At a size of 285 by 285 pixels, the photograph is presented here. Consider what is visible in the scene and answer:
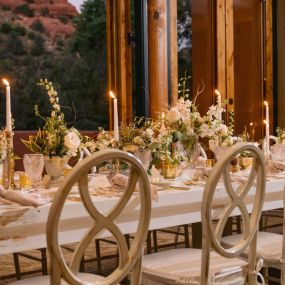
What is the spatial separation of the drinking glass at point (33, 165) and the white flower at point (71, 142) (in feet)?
0.40

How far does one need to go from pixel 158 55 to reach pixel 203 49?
3.94 ft

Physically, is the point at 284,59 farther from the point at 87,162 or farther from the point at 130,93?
the point at 87,162

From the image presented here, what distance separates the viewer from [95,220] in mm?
1566

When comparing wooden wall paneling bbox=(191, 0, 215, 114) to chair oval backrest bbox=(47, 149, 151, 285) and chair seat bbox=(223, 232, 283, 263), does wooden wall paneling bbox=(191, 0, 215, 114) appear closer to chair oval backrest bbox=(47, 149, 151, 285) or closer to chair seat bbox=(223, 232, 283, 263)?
chair seat bbox=(223, 232, 283, 263)

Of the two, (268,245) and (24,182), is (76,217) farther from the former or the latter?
(268,245)

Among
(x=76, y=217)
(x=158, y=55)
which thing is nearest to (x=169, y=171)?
(x=76, y=217)

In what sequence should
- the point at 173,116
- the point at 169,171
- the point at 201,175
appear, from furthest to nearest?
the point at 173,116 < the point at 169,171 < the point at 201,175

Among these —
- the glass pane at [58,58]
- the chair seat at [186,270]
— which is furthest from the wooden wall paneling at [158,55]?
the chair seat at [186,270]

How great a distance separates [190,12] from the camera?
279 inches

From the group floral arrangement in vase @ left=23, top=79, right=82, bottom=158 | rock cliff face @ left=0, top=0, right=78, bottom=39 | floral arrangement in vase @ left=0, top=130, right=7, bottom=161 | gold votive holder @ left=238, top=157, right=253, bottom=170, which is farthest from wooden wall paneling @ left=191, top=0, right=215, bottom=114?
floral arrangement in vase @ left=0, top=130, right=7, bottom=161

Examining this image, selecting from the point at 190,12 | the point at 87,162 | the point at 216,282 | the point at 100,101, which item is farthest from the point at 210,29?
the point at 87,162

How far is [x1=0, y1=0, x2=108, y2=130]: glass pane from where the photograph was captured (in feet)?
27.0

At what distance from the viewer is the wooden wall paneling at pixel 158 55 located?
5.45 metres

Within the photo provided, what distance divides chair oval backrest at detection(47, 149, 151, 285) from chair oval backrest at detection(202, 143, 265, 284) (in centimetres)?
27
